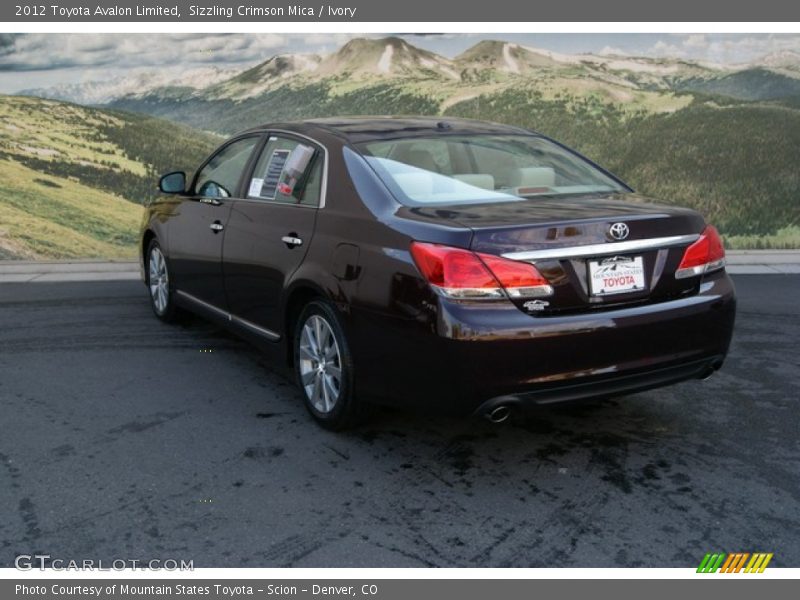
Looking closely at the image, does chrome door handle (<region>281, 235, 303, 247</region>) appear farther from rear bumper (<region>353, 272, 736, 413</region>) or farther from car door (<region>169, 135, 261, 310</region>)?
car door (<region>169, 135, 261, 310</region>)

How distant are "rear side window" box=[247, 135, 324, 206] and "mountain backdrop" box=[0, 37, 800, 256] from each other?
6051 millimetres

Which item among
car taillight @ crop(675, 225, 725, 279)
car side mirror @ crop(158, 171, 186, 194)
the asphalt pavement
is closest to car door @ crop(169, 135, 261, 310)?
car side mirror @ crop(158, 171, 186, 194)

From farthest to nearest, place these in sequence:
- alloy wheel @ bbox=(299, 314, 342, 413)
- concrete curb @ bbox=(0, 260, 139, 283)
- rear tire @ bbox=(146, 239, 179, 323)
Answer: concrete curb @ bbox=(0, 260, 139, 283) → rear tire @ bbox=(146, 239, 179, 323) → alloy wheel @ bbox=(299, 314, 342, 413)

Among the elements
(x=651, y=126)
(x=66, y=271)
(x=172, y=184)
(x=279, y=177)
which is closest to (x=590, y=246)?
(x=279, y=177)

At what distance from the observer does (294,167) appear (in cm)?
516

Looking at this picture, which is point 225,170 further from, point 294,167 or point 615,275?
point 615,275

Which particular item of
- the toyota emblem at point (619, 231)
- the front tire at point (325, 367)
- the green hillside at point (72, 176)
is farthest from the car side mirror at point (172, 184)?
the green hillside at point (72, 176)

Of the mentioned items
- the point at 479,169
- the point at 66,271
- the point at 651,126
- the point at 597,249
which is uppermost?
the point at 651,126

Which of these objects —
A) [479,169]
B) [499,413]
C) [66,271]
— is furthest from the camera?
[66,271]

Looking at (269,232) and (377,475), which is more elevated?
(269,232)

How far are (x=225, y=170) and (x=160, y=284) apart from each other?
1429mm

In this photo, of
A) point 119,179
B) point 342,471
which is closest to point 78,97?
point 119,179

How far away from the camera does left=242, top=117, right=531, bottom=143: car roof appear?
5.00 meters

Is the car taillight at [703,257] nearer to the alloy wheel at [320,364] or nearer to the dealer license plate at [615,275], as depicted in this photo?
the dealer license plate at [615,275]
